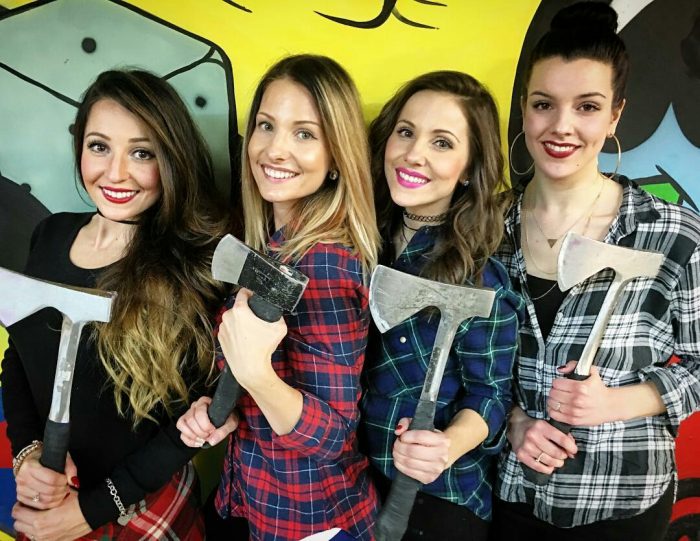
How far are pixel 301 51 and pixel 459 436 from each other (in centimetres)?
125

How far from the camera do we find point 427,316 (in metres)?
1.34

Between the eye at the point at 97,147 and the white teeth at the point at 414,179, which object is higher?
the white teeth at the point at 414,179

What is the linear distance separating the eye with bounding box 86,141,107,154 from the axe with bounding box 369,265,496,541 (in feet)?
2.81

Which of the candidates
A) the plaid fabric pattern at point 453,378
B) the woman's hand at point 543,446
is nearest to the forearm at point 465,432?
the plaid fabric pattern at point 453,378

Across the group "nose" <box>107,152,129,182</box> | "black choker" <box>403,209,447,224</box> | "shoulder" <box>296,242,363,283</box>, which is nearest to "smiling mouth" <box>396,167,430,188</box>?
"black choker" <box>403,209,447,224</box>

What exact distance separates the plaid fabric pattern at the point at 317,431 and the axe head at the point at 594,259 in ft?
1.52

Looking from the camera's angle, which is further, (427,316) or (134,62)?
(134,62)

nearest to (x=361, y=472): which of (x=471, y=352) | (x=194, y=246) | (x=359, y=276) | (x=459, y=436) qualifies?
(x=459, y=436)

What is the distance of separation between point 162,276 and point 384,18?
40.7 inches

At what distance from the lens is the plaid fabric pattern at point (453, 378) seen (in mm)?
1300

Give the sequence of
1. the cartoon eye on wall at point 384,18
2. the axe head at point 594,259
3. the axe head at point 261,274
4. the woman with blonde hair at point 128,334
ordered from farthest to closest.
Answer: the cartoon eye on wall at point 384,18 < the woman with blonde hair at point 128,334 < the axe head at point 594,259 < the axe head at point 261,274

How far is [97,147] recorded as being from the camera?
4.65 ft

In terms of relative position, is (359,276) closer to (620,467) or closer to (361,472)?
(361,472)

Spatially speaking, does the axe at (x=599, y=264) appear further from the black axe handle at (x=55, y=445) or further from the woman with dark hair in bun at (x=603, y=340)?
the black axe handle at (x=55, y=445)
